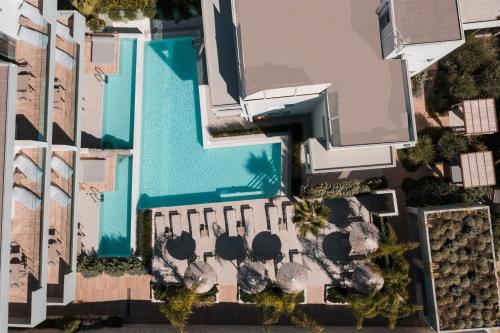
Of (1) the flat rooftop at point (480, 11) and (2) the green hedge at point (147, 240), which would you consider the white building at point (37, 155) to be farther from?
(1) the flat rooftop at point (480, 11)

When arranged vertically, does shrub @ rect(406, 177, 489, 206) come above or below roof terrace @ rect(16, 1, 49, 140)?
below

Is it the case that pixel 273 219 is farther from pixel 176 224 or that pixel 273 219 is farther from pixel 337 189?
pixel 176 224

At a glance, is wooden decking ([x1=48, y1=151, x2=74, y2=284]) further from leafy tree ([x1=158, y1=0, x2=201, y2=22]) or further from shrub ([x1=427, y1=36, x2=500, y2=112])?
shrub ([x1=427, y1=36, x2=500, y2=112])

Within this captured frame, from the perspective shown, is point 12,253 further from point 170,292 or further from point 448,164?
point 448,164

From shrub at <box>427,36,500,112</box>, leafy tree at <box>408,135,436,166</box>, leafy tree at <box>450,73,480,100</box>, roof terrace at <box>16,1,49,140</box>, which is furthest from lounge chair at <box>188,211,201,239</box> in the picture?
leafy tree at <box>450,73,480,100</box>

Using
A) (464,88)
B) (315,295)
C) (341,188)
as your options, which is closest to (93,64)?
(341,188)

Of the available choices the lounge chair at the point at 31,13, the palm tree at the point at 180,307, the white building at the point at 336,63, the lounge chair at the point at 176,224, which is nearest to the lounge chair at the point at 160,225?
the lounge chair at the point at 176,224
